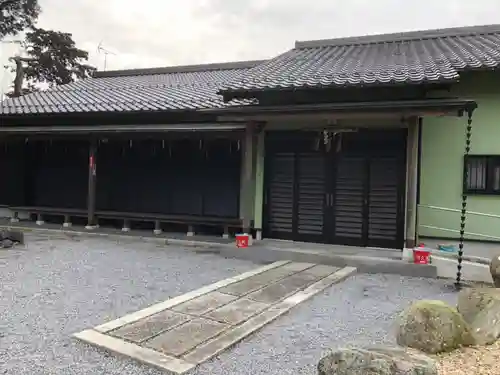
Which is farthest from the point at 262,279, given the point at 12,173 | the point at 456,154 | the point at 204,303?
the point at 12,173

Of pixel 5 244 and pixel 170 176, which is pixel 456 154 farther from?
pixel 5 244

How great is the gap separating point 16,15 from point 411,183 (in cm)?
1382

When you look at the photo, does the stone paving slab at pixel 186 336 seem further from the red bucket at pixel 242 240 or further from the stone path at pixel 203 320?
the red bucket at pixel 242 240

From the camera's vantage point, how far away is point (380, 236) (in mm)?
8016

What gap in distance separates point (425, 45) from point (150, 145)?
→ 6.68 metres

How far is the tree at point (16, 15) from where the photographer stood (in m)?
14.3

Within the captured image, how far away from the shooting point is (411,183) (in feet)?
23.0

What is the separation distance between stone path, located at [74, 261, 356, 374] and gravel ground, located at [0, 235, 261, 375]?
19cm

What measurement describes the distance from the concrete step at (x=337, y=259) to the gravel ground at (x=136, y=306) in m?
0.22

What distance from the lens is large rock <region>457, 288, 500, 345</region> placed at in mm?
3614

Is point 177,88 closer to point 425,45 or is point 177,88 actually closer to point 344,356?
point 425,45

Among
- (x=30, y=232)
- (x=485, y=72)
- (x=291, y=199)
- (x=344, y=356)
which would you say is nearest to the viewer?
(x=344, y=356)

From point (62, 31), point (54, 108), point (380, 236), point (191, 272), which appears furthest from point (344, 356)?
point (62, 31)

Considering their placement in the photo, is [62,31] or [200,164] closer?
[200,164]
